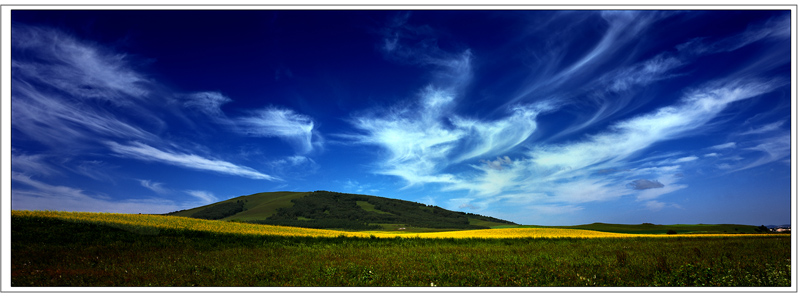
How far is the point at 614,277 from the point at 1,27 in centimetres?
2055

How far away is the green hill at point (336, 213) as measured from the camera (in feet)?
295

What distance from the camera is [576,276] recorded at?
10625 mm

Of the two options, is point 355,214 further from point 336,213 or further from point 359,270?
point 359,270

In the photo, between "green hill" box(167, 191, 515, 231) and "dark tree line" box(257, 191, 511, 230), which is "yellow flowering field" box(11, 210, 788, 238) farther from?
"green hill" box(167, 191, 515, 231)

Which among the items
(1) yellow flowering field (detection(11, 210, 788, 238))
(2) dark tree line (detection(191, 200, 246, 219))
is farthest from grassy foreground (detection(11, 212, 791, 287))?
(2) dark tree line (detection(191, 200, 246, 219))

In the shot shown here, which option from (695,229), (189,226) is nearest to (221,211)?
(189,226)

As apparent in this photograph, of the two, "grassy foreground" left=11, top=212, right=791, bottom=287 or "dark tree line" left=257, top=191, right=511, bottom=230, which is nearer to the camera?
"grassy foreground" left=11, top=212, right=791, bottom=287

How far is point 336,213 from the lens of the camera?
10456 cm

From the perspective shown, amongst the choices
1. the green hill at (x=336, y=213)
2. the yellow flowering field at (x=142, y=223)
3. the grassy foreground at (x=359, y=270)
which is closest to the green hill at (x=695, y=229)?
the grassy foreground at (x=359, y=270)

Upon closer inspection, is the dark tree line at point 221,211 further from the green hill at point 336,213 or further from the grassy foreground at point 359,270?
the grassy foreground at point 359,270

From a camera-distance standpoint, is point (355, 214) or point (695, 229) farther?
point (355, 214)

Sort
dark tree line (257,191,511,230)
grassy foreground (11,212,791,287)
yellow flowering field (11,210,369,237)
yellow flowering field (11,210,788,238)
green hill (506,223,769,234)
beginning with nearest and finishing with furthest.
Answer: grassy foreground (11,212,791,287), yellow flowering field (11,210,369,237), yellow flowering field (11,210,788,238), green hill (506,223,769,234), dark tree line (257,191,511,230)

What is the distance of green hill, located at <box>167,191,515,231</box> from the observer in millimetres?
89812
